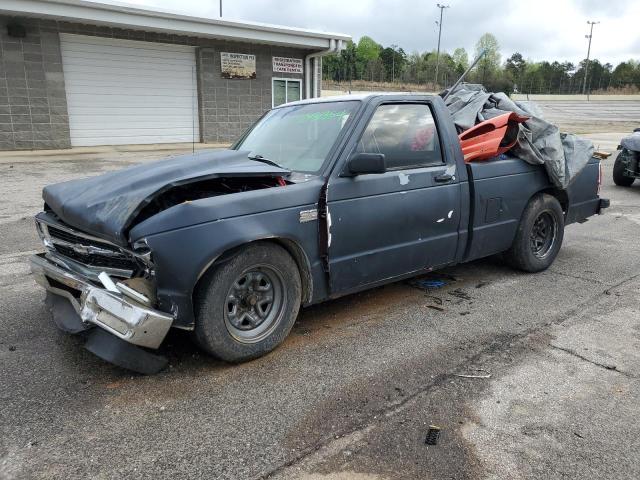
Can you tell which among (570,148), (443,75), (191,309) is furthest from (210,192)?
(443,75)

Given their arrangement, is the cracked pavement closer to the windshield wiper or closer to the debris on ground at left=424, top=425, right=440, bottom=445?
the debris on ground at left=424, top=425, right=440, bottom=445

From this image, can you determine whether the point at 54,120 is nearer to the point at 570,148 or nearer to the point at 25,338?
the point at 25,338

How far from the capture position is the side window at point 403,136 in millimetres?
4168

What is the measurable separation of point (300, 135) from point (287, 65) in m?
16.1

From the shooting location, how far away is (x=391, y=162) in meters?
4.26

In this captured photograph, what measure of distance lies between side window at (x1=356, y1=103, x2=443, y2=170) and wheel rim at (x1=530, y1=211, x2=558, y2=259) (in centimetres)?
171

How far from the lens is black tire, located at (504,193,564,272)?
5.34 m

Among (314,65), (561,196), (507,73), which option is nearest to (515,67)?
(507,73)

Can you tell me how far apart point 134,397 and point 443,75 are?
232ft

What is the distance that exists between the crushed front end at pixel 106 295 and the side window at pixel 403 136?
6.13ft

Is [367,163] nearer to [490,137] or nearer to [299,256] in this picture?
[299,256]

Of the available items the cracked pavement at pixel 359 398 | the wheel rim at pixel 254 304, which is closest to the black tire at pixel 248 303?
the wheel rim at pixel 254 304

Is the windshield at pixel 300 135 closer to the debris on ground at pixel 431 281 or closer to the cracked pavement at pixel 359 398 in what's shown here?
the cracked pavement at pixel 359 398

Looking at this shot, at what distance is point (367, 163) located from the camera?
3732mm
